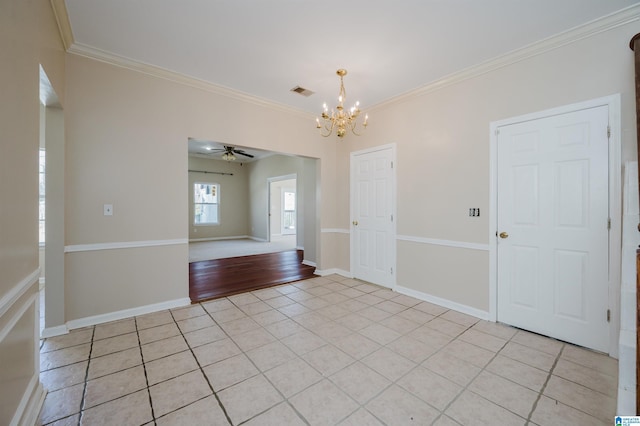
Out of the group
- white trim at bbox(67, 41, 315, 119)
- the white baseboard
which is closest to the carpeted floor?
the white baseboard

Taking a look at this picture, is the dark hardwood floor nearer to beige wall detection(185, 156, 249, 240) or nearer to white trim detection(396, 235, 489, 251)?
white trim detection(396, 235, 489, 251)

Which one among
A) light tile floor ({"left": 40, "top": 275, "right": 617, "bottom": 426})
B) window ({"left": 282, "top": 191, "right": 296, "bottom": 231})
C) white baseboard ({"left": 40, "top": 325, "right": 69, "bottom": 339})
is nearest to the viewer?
light tile floor ({"left": 40, "top": 275, "right": 617, "bottom": 426})

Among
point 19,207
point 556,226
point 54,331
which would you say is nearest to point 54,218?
point 54,331

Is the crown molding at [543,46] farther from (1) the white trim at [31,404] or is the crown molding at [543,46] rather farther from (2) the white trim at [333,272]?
(1) the white trim at [31,404]

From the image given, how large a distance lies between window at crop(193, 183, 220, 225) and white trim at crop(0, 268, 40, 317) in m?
7.85

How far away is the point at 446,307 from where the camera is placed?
3.34 meters

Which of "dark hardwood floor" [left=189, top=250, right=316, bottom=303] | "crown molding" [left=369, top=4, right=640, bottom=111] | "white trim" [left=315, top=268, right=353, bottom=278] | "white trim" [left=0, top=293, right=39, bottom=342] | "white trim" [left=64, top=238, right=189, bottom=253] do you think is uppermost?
"crown molding" [left=369, top=4, right=640, bottom=111]

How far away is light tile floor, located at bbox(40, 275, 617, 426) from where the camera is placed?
64.2 inches

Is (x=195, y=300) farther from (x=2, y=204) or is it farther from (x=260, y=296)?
(x=2, y=204)

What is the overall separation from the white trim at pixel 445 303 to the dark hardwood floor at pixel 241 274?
176 centimetres

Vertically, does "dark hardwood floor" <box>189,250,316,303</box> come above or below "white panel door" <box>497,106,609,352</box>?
below

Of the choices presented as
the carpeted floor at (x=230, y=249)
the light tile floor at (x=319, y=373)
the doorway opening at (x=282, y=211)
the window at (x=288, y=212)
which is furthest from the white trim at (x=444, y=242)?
the window at (x=288, y=212)

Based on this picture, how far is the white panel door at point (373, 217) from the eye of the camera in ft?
13.3

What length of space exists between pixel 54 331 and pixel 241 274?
8.62 ft
